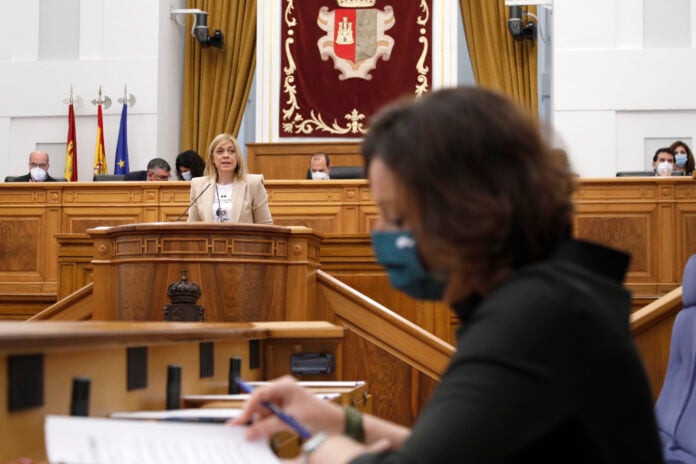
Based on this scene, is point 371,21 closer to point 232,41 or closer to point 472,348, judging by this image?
point 232,41

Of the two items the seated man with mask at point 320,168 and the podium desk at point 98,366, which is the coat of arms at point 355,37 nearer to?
the seated man with mask at point 320,168

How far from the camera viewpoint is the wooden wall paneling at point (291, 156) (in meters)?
9.63

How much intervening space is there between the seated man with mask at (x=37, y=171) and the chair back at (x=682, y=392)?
627cm

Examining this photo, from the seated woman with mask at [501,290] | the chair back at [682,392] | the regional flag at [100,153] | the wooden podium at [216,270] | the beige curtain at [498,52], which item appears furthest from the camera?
the beige curtain at [498,52]

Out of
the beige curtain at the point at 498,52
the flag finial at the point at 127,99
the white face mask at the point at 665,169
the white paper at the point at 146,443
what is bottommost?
the white paper at the point at 146,443

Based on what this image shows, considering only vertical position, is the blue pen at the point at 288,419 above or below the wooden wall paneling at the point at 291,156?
below

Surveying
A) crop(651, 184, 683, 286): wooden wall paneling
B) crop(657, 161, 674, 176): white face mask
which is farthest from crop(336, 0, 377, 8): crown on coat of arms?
crop(651, 184, 683, 286): wooden wall paneling

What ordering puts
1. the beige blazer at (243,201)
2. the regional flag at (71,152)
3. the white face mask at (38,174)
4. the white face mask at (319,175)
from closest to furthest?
the beige blazer at (243,201) → the white face mask at (319,175) → the white face mask at (38,174) → the regional flag at (71,152)

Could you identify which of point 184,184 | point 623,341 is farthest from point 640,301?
point 623,341

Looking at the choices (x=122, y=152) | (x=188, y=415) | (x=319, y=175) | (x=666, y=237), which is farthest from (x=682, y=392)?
(x=122, y=152)

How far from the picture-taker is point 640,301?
22.3 feet

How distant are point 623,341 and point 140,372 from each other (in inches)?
38.0

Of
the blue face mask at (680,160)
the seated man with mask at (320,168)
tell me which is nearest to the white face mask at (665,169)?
the blue face mask at (680,160)

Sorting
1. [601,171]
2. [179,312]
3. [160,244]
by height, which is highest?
[601,171]
